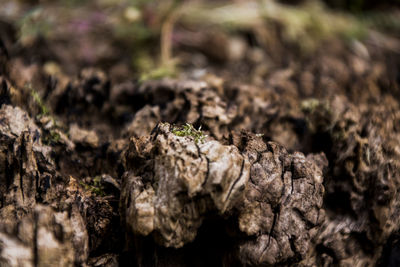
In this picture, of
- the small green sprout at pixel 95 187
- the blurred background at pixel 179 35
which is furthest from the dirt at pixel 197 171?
the blurred background at pixel 179 35

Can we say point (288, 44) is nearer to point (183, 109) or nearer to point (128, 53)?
point (128, 53)

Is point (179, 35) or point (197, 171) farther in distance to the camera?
point (179, 35)

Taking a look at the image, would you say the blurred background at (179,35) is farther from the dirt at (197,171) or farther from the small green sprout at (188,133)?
the small green sprout at (188,133)

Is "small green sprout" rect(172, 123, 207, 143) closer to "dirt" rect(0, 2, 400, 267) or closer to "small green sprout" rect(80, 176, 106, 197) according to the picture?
"dirt" rect(0, 2, 400, 267)

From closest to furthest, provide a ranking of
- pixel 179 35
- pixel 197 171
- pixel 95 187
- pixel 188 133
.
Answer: pixel 197 171, pixel 188 133, pixel 95 187, pixel 179 35

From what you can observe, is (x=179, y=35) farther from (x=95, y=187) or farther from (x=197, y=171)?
(x=197, y=171)

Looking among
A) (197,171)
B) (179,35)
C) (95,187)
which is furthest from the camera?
(179,35)

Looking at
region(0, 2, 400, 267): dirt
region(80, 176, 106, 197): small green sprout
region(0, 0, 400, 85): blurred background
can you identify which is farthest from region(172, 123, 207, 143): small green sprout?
region(0, 0, 400, 85): blurred background

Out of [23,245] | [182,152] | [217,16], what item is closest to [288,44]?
[217,16]

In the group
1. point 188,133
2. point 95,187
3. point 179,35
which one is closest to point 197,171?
point 188,133
